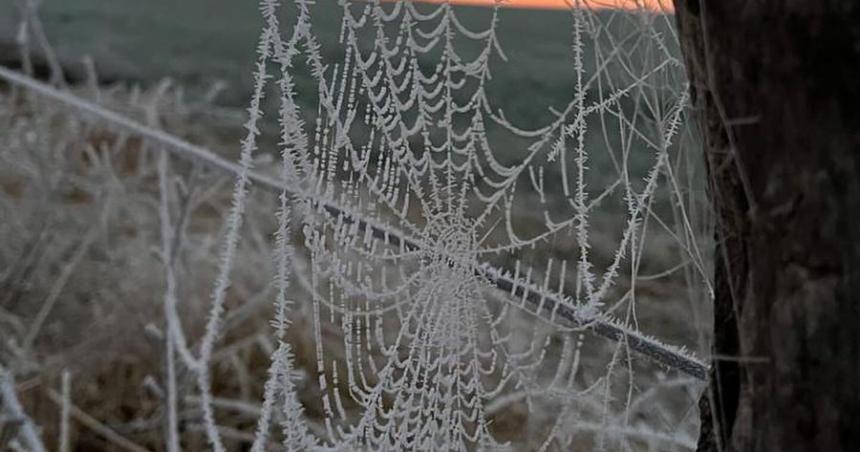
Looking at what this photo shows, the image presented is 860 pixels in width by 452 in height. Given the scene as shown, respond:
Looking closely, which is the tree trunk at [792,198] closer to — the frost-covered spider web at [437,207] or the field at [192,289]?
the frost-covered spider web at [437,207]

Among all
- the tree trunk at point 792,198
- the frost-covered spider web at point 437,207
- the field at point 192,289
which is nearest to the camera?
the tree trunk at point 792,198

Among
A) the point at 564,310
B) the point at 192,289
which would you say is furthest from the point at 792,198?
the point at 192,289

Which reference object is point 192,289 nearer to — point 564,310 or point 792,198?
point 564,310

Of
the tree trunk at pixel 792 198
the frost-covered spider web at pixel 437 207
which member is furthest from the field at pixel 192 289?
the tree trunk at pixel 792 198

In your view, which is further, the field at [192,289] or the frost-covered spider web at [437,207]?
the field at [192,289]

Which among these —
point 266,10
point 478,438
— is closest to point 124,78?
point 478,438

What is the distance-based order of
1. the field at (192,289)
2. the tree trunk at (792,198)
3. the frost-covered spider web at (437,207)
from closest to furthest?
the tree trunk at (792,198) → the frost-covered spider web at (437,207) → the field at (192,289)

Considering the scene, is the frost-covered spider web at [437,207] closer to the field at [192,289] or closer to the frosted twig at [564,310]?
the frosted twig at [564,310]

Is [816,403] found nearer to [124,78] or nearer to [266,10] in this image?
[266,10]

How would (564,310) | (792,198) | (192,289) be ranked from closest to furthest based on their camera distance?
1. (792,198)
2. (564,310)
3. (192,289)
